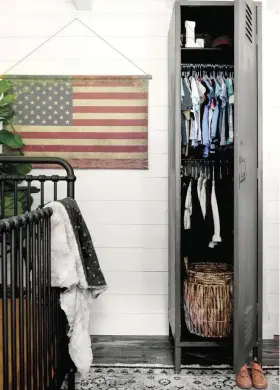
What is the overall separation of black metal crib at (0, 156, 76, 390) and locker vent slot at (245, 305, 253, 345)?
3.34 ft

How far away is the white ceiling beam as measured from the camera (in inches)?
121

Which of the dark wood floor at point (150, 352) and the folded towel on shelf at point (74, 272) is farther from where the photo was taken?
the dark wood floor at point (150, 352)

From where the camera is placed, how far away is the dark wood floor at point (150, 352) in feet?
8.90

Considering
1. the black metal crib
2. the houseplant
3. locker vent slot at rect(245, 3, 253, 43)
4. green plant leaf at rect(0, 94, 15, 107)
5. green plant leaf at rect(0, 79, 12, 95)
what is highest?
locker vent slot at rect(245, 3, 253, 43)

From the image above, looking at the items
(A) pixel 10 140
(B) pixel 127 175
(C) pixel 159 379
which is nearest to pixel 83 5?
(A) pixel 10 140

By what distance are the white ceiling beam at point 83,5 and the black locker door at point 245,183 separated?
1216mm

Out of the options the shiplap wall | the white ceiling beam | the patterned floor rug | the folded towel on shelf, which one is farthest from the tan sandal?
the white ceiling beam

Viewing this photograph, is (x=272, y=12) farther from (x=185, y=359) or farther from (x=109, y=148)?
(x=185, y=359)

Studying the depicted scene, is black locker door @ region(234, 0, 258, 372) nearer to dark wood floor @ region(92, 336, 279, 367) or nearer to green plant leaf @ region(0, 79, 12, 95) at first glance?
dark wood floor @ region(92, 336, 279, 367)

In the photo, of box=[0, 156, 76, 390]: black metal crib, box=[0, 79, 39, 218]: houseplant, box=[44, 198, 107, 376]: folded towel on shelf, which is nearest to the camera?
box=[0, 156, 76, 390]: black metal crib

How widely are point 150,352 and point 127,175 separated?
1277 millimetres

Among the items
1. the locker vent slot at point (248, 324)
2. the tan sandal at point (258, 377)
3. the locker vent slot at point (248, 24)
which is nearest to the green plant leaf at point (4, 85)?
the locker vent slot at point (248, 24)

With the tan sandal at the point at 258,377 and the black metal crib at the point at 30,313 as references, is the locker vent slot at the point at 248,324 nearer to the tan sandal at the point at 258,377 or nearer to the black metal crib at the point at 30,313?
the tan sandal at the point at 258,377

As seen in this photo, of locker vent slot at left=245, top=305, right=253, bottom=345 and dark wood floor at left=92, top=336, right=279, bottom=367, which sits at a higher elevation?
locker vent slot at left=245, top=305, right=253, bottom=345
